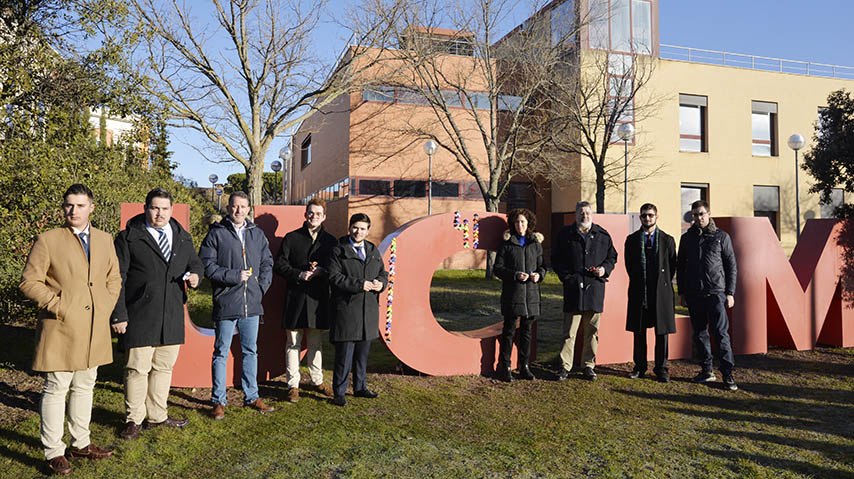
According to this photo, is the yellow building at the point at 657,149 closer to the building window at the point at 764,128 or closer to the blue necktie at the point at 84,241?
the building window at the point at 764,128

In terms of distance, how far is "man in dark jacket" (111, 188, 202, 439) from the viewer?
4289 millimetres

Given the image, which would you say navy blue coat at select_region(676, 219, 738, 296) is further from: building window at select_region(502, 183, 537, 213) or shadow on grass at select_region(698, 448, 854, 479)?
building window at select_region(502, 183, 537, 213)

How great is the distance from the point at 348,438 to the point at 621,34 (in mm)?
20896

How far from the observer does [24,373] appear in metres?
6.21

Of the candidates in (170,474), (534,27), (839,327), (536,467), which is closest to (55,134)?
(170,474)

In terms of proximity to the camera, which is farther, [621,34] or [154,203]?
[621,34]

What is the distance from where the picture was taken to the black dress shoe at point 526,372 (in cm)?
629

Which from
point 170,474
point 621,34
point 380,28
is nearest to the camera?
point 170,474

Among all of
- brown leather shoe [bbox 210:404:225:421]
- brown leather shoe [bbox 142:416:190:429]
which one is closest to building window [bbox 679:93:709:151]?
brown leather shoe [bbox 210:404:225:421]

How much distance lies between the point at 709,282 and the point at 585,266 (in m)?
1.33

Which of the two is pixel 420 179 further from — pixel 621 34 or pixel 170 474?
pixel 170 474

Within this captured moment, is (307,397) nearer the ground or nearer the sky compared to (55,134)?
nearer the ground

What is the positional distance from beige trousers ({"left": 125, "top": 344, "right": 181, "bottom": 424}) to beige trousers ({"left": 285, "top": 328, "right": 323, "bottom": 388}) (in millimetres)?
1154

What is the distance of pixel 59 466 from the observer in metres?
3.71
